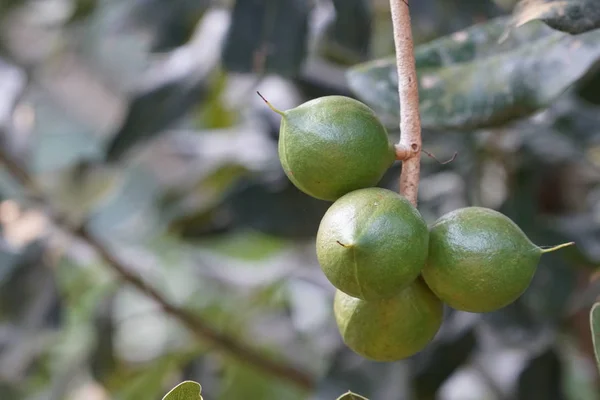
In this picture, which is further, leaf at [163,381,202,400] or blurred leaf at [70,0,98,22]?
blurred leaf at [70,0,98,22]

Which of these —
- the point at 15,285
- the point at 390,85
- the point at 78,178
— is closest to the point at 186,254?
the point at 78,178

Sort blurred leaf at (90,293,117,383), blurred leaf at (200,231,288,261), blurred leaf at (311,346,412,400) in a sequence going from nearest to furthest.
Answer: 1. blurred leaf at (311,346,412,400)
2. blurred leaf at (90,293,117,383)
3. blurred leaf at (200,231,288,261)

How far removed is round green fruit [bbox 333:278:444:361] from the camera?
461 mm

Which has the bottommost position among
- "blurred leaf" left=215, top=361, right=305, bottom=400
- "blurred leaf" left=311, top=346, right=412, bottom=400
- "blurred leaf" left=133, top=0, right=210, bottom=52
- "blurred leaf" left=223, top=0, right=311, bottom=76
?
"blurred leaf" left=215, top=361, right=305, bottom=400

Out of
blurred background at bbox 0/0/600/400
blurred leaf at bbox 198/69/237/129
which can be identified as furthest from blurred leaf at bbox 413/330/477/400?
blurred leaf at bbox 198/69/237/129

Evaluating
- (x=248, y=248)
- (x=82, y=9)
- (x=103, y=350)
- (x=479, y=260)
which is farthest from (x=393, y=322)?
(x=248, y=248)

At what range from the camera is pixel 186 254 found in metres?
1.79

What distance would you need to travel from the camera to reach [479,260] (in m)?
0.43

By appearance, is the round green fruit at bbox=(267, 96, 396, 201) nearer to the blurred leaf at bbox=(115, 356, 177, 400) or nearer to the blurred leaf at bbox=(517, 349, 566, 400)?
the blurred leaf at bbox=(517, 349, 566, 400)

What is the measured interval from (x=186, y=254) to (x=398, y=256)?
144 centimetres

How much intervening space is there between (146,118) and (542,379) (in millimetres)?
686

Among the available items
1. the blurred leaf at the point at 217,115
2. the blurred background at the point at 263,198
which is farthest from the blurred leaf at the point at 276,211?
the blurred leaf at the point at 217,115

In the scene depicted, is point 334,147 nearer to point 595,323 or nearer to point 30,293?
point 595,323

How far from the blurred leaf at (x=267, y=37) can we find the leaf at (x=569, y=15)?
1.25 feet
